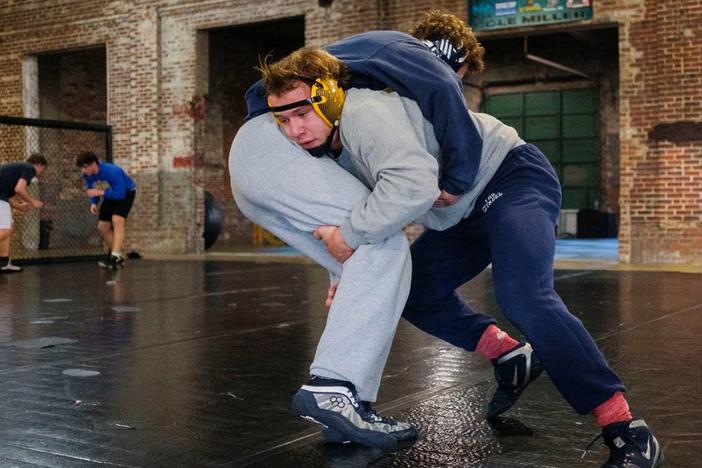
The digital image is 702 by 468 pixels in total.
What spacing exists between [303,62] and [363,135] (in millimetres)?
281

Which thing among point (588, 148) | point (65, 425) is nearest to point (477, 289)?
point (65, 425)

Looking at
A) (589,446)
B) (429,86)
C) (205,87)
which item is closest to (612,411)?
(589,446)

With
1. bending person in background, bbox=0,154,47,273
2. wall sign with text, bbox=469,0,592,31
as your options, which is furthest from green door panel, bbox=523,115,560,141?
bending person in background, bbox=0,154,47,273

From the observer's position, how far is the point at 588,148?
2097cm

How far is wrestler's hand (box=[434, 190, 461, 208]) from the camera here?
116 inches

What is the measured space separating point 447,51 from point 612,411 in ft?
4.41

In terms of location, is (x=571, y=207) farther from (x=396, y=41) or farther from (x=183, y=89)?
(x=396, y=41)

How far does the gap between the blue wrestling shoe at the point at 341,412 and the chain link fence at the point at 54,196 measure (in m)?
14.6

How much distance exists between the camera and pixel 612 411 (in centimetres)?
272

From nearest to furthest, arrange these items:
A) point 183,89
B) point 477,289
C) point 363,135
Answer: point 363,135 → point 477,289 → point 183,89

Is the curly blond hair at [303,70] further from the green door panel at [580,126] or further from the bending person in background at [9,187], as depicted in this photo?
the green door panel at [580,126]

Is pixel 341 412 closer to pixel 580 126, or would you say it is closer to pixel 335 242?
pixel 335 242

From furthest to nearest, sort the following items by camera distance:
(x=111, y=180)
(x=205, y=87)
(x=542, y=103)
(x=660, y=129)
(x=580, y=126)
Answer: (x=542, y=103), (x=580, y=126), (x=205, y=87), (x=111, y=180), (x=660, y=129)

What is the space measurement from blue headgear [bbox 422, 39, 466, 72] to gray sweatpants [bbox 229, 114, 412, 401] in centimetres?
61
